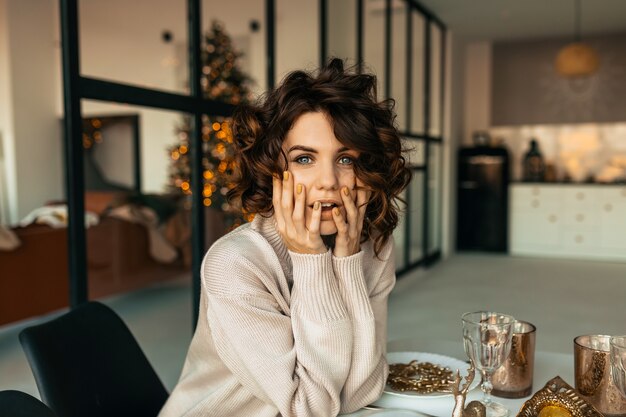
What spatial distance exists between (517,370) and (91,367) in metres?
0.81

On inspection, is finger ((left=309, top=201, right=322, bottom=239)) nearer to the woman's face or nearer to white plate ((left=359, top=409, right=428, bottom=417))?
the woman's face

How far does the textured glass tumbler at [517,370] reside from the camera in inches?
42.7

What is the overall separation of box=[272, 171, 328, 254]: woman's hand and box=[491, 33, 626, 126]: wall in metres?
7.43

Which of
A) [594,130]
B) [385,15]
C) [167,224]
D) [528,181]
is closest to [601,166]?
[594,130]

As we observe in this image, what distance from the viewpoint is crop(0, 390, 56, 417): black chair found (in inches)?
27.8

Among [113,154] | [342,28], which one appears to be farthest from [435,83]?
[113,154]

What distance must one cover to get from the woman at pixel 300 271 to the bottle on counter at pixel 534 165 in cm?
695

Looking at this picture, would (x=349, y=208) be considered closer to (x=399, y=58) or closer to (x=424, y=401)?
(x=424, y=401)

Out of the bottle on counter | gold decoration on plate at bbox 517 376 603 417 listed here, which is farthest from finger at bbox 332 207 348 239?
the bottle on counter

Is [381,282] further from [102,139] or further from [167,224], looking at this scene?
[167,224]

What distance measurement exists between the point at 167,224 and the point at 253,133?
10.3 ft

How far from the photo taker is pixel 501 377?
43.0 inches

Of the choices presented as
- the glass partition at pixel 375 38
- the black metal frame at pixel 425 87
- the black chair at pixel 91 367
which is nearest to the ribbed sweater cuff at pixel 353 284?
the black chair at pixel 91 367

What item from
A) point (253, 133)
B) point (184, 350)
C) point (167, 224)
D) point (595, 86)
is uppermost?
point (595, 86)
